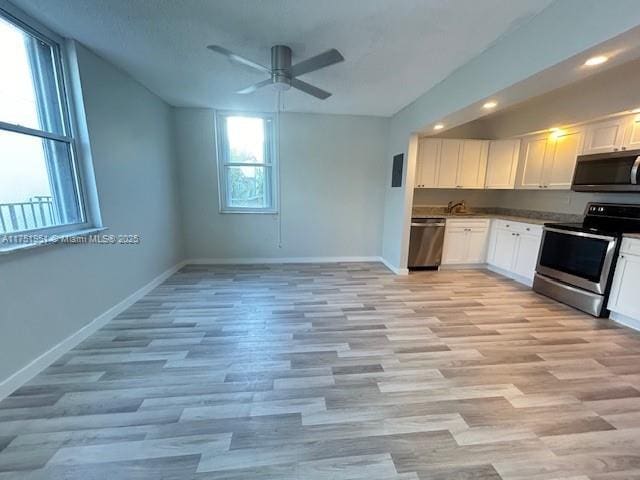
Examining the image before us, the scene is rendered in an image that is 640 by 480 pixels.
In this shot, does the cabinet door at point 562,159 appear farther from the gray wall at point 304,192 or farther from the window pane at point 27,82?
the window pane at point 27,82

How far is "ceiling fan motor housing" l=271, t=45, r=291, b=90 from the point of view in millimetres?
2351

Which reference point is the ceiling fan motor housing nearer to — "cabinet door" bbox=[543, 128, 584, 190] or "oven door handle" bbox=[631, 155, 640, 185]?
"oven door handle" bbox=[631, 155, 640, 185]

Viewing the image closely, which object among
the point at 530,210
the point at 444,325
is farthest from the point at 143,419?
the point at 530,210

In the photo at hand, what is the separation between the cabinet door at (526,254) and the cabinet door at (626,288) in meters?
0.93

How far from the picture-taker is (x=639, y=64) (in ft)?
9.18

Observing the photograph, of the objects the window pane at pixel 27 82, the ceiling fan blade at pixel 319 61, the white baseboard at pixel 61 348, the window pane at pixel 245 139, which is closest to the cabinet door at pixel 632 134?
the ceiling fan blade at pixel 319 61

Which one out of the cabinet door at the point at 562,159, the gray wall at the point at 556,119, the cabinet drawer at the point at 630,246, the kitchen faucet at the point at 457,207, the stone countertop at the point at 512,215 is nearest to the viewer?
the cabinet drawer at the point at 630,246

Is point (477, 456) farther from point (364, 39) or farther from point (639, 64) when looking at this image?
point (639, 64)

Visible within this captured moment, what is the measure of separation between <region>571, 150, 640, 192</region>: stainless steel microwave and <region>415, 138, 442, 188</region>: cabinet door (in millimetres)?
1765

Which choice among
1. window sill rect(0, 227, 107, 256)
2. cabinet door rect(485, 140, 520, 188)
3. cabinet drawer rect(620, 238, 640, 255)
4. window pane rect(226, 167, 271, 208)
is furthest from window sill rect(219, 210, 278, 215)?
cabinet drawer rect(620, 238, 640, 255)

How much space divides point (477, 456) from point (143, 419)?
186 cm

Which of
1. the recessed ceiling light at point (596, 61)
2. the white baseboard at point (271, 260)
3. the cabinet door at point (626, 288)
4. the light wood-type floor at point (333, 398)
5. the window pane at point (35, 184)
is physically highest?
the recessed ceiling light at point (596, 61)

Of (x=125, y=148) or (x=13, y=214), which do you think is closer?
(x=13, y=214)

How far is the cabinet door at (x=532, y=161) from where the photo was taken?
13.4 ft
